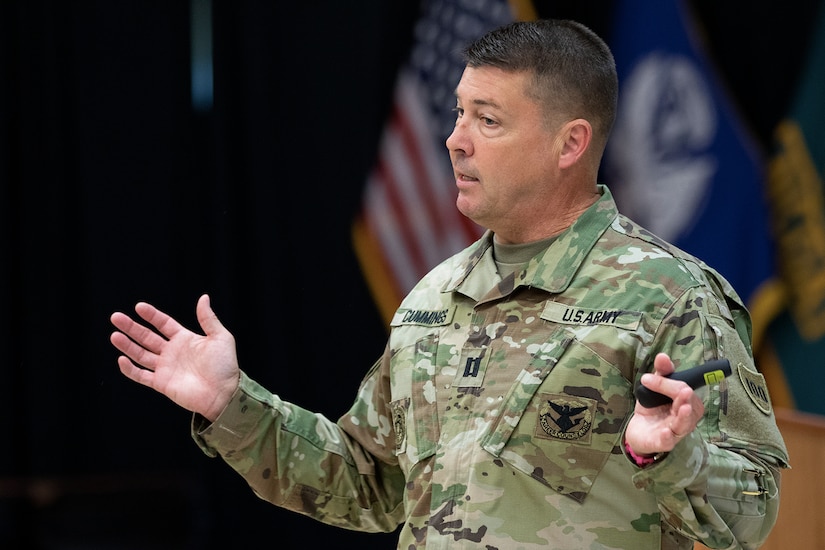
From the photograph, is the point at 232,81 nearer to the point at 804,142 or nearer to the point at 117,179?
the point at 117,179

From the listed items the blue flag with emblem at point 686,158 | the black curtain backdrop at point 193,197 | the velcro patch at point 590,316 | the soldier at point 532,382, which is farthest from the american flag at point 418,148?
the velcro patch at point 590,316

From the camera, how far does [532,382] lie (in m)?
2.18

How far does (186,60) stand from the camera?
440cm

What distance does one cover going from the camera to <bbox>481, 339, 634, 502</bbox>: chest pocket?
83.4 inches

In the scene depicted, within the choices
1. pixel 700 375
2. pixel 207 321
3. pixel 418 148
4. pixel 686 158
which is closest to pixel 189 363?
pixel 207 321

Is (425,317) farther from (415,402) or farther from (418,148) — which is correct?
(418,148)

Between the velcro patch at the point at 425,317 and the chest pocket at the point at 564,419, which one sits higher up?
the velcro patch at the point at 425,317

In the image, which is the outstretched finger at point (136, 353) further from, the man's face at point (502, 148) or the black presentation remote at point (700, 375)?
the black presentation remote at point (700, 375)

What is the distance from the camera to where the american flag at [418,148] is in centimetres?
458

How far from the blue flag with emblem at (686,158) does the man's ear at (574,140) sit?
2.31 meters

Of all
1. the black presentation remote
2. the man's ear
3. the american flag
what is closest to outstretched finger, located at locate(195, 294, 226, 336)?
the man's ear

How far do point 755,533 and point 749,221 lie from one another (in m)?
2.69

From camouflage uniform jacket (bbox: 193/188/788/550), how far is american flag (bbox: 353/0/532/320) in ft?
7.07

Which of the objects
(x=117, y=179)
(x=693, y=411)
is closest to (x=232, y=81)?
(x=117, y=179)
